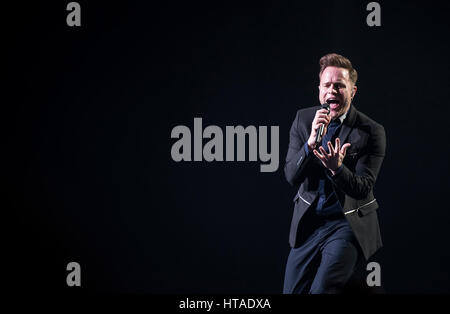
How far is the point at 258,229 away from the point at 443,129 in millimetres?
1612

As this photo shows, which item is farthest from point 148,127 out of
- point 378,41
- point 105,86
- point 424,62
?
point 424,62

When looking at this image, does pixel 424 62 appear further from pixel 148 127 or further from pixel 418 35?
pixel 148 127

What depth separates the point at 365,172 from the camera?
367 centimetres

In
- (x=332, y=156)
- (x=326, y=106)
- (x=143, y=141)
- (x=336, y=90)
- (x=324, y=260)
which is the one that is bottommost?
(x=324, y=260)

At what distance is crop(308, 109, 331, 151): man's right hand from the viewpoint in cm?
354

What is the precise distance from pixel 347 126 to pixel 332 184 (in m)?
0.45

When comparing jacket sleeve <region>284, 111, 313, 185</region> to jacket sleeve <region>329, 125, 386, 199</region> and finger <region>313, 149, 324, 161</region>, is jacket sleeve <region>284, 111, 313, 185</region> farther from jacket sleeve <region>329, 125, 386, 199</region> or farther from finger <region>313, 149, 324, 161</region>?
jacket sleeve <region>329, 125, 386, 199</region>

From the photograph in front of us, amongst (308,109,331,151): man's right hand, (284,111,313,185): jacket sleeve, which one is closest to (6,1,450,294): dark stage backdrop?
(284,111,313,185): jacket sleeve

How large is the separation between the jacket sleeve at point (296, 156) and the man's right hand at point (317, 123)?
8 centimetres

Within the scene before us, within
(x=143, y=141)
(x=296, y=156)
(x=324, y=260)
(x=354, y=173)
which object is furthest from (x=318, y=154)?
(x=143, y=141)

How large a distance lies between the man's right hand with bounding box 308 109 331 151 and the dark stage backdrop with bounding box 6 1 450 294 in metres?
0.51

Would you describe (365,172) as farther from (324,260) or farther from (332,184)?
(324,260)

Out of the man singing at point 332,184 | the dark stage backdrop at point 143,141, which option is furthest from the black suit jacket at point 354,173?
the dark stage backdrop at point 143,141
